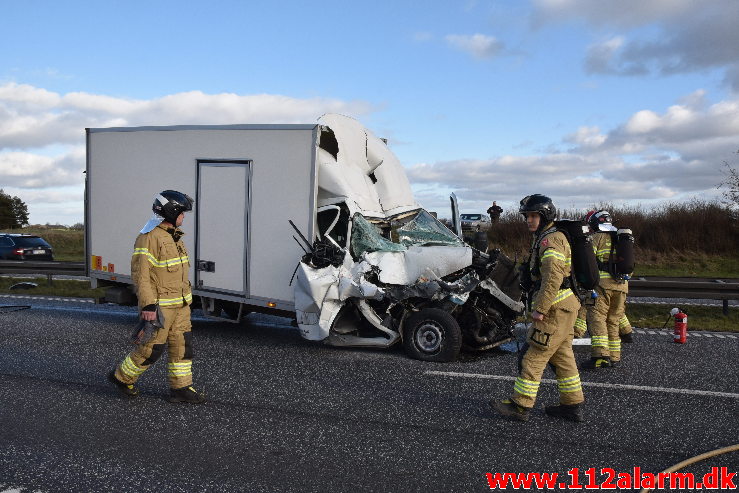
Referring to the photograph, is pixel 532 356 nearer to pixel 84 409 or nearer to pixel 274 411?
pixel 274 411

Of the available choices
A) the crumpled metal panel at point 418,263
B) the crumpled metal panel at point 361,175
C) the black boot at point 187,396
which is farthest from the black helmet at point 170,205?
the crumpled metal panel at point 361,175

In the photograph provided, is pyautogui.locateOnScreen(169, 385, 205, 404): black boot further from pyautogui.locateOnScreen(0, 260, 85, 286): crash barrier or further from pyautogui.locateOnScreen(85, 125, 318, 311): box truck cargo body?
pyautogui.locateOnScreen(0, 260, 85, 286): crash barrier

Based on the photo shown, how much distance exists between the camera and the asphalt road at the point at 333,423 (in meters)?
4.37

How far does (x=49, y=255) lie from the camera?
2491 centimetres

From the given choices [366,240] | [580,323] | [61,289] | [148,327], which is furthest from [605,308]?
[61,289]

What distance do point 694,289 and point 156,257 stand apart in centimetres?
921

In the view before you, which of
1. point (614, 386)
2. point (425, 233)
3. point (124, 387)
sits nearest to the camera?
point (124, 387)

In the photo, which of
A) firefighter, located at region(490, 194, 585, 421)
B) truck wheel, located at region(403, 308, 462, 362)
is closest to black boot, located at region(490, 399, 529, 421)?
firefighter, located at region(490, 194, 585, 421)

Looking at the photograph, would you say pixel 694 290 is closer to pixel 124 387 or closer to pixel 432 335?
pixel 432 335

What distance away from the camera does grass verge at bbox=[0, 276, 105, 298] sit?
14417 millimetres

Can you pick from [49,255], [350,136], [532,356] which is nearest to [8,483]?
[532,356]

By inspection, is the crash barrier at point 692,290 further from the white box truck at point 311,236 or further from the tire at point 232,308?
the tire at point 232,308

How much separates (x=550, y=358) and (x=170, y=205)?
356 centimetres

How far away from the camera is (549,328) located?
5406mm
